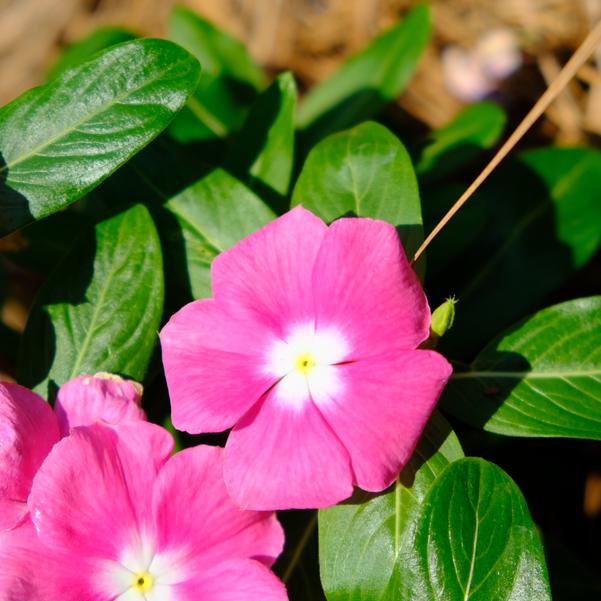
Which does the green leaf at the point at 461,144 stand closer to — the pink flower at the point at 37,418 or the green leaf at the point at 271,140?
the green leaf at the point at 271,140

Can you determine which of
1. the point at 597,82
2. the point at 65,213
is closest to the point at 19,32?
the point at 65,213

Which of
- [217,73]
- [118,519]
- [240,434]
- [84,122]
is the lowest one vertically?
[118,519]

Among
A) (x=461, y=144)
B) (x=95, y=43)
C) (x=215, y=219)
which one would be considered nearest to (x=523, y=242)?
(x=461, y=144)

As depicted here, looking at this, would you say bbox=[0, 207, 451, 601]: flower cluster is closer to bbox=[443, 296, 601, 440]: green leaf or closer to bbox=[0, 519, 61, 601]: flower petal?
bbox=[0, 519, 61, 601]: flower petal

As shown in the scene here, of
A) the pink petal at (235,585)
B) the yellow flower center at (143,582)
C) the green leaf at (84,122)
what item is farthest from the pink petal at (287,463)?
the green leaf at (84,122)

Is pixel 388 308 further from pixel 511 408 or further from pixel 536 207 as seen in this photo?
pixel 536 207

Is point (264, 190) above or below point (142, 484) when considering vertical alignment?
above

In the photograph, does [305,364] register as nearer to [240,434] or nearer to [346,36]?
[240,434]
